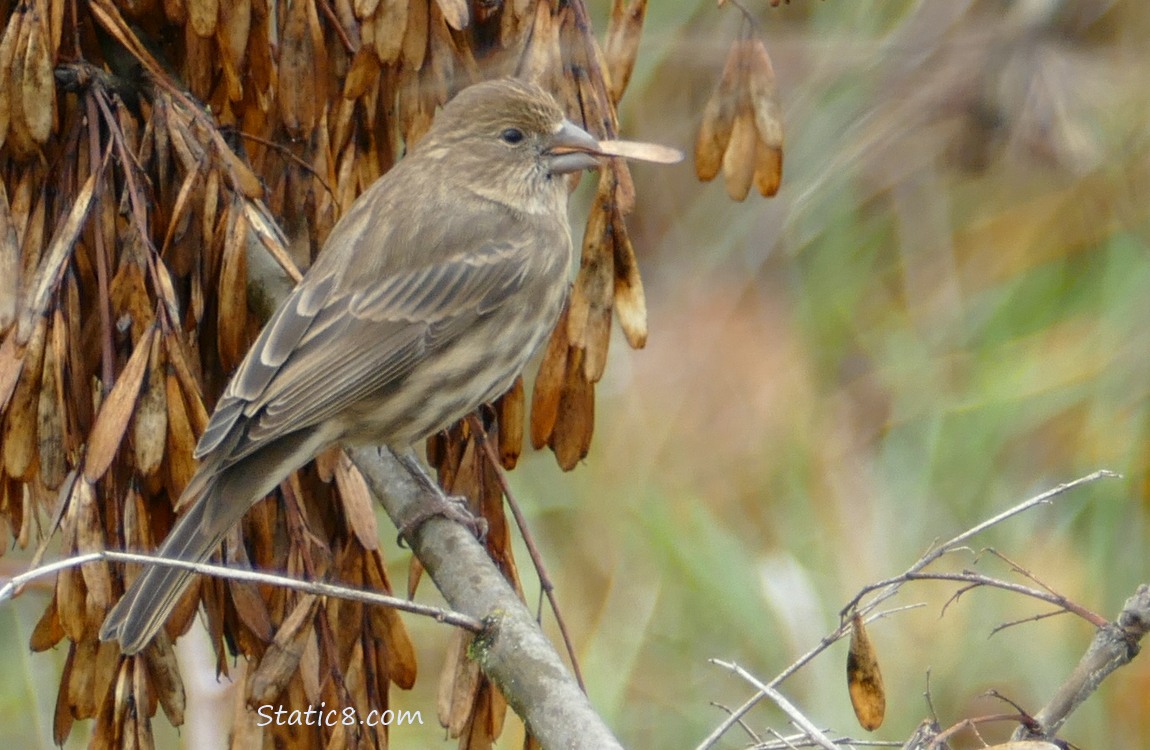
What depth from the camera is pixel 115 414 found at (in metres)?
2.45

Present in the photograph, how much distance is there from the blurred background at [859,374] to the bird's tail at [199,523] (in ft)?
5.20

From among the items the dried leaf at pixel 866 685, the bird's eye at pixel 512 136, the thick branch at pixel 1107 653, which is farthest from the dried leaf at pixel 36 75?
the thick branch at pixel 1107 653

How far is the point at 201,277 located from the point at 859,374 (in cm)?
247

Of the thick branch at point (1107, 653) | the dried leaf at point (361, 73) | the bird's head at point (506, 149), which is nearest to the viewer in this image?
the thick branch at point (1107, 653)

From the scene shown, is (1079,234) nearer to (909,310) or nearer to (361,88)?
(909,310)

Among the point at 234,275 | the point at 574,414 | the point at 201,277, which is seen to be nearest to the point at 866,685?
the point at 574,414

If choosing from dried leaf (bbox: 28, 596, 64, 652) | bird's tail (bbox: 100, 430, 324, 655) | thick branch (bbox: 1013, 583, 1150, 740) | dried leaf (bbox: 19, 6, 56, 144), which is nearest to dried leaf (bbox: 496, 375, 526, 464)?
bird's tail (bbox: 100, 430, 324, 655)

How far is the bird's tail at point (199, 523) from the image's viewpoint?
246cm

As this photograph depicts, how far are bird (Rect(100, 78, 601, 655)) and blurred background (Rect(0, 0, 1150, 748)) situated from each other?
90 centimetres

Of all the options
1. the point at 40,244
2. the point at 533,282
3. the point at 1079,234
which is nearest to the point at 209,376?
the point at 40,244

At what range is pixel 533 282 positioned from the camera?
366cm

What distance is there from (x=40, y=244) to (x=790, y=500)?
101 inches

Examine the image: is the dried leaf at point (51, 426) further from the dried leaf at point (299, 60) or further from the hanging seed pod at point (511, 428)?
the hanging seed pod at point (511, 428)

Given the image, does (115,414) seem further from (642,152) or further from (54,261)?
(642,152)
